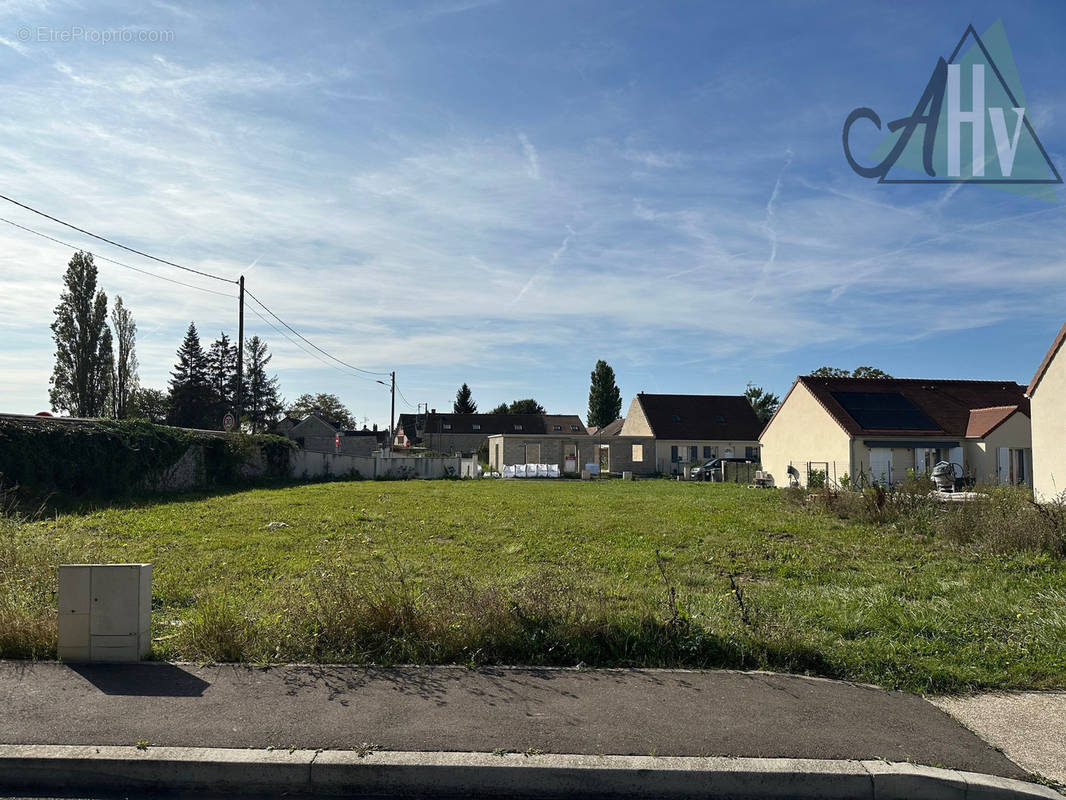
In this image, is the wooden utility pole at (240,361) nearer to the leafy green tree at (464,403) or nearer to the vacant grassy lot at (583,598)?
the vacant grassy lot at (583,598)

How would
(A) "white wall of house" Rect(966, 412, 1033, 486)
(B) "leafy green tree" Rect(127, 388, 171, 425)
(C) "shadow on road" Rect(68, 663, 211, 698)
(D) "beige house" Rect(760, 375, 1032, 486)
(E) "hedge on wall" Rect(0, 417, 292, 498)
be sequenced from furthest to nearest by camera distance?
(B) "leafy green tree" Rect(127, 388, 171, 425), (D) "beige house" Rect(760, 375, 1032, 486), (A) "white wall of house" Rect(966, 412, 1033, 486), (E) "hedge on wall" Rect(0, 417, 292, 498), (C) "shadow on road" Rect(68, 663, 211, 698)

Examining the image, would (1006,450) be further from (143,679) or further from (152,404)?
(152,404)

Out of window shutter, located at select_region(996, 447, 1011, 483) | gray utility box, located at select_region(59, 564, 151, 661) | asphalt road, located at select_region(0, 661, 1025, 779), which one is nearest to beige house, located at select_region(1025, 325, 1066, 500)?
window shutter, located at select_region(996, 447, 1011, 483)

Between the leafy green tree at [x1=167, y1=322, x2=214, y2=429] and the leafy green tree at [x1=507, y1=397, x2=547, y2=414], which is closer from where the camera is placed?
the leafy green tree at [x1=167, y1=322, x2=214, y2=429]

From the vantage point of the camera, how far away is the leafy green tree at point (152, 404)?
228ft

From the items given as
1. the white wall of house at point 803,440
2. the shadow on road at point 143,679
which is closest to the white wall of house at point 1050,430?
the white wall of house at point 803,440

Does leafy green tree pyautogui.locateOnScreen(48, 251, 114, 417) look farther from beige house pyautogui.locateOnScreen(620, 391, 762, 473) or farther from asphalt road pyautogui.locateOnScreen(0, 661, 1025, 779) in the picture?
asphalt road pyautogui.locateOnScreen(0, 661, 1025, 779)

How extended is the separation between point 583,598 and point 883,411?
3118 centimetres

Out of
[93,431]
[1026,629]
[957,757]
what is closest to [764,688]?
[957,757]

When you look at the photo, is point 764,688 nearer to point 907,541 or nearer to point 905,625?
point 905,625

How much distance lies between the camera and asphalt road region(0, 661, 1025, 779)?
459 centimetres

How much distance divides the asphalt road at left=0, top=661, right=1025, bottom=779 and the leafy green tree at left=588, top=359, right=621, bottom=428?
301 ft

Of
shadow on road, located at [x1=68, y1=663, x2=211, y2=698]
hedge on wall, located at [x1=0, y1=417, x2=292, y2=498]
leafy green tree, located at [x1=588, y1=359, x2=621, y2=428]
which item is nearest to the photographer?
shadow on road, located at [x1=68, y1=663, x2=211, y2=698]

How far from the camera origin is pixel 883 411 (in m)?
34.6
